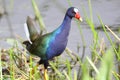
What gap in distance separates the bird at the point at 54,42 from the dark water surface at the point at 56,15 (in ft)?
3.01

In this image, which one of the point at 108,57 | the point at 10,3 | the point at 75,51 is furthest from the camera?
the point at 10,3

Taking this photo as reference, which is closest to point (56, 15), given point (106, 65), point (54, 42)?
point (54, 42)

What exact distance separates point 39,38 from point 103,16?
1.89 m

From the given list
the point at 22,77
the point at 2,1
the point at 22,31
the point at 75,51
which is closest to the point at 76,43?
the point at 75,51

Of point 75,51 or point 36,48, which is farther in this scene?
point 75,51

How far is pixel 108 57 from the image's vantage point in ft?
2.28

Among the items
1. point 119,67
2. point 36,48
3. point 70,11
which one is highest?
point 70,11

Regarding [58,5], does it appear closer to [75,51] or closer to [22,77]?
[75,51]

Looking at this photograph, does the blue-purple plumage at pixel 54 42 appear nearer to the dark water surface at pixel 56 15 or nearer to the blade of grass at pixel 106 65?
the dark water surface at pixel 56 15

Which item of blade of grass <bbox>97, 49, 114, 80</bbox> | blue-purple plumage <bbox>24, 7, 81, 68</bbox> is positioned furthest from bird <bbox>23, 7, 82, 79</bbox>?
blade of grass <bbox>97, 49, 114, 80</bbox>

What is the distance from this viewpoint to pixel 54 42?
3.10 meters

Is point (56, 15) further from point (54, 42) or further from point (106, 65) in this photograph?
point (106, 65)

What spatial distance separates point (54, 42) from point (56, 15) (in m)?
1.97

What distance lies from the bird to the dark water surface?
92 centimetres
